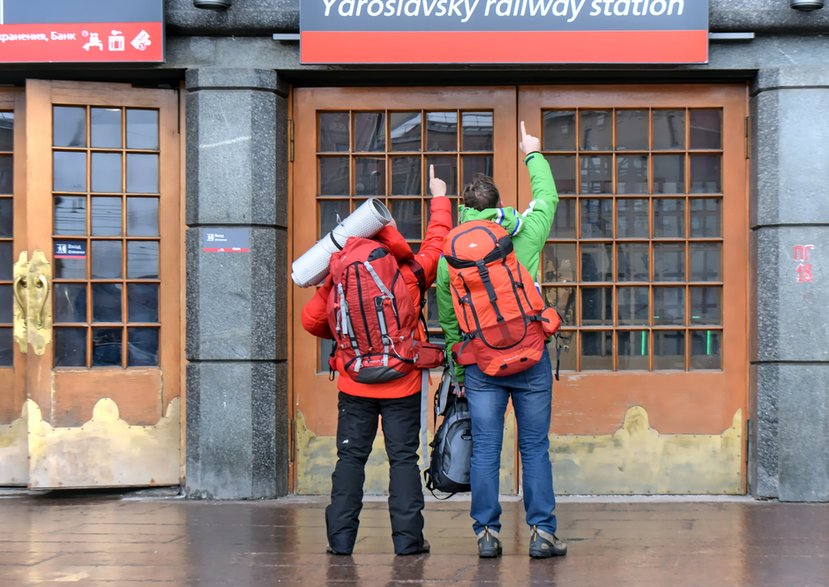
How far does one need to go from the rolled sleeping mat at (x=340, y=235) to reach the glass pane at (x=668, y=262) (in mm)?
2634

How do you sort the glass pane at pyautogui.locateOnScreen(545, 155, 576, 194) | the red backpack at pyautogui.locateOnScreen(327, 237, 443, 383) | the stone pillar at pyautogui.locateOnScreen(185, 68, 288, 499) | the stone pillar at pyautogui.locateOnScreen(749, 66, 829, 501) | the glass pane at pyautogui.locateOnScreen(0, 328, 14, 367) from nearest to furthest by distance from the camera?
the red backpack at pyautogui.locateOnScreen(327, 237, 443, 383) < the stone pillar at pyautogui.locateOnScreen(749, 66, 829, 501) < the stone pillar at pyautogui.locateOnScreen(185, 68, 288, 499) < the glass pane at pyautogui.locateOnScreen(545, 155, 576, 194) < the glass pane at pyautogui.locateOnScreen(0, 328, 14, 367)

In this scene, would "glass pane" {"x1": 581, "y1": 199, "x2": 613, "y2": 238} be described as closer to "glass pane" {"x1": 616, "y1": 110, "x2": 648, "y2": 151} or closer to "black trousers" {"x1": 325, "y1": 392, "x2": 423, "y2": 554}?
"glass pane" {"x1": 616, "y1": 110, "x2": 648, "y2": 151}

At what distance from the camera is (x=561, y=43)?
7.73 metres

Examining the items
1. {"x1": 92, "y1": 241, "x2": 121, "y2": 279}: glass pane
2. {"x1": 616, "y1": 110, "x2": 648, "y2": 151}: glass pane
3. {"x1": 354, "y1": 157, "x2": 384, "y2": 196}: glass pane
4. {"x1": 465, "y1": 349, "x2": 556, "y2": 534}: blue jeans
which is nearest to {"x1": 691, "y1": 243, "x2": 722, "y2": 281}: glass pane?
{"x1": 616, "y1": 110, "x2": 648, "y2": 151}: glass pane

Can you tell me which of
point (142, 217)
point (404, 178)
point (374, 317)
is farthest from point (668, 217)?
point (142, 217)

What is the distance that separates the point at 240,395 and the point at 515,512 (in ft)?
6.52

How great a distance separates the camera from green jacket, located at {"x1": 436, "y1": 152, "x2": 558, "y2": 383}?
609 centimetres

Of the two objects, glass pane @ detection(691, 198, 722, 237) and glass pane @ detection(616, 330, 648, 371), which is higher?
glass pane @ detection(691, 198, 722, 237)

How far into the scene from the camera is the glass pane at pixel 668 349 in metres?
8.13

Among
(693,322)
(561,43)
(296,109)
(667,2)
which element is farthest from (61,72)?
(693,322)

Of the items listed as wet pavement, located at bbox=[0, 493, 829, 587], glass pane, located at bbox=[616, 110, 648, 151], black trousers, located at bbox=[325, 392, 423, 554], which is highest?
glass pane, located at bbox=[616, 110, 648, 151]

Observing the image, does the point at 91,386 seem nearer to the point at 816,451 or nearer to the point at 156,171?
the point at 156,171

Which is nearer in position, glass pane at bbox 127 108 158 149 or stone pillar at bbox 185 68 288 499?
stone pillar at bbox 185 68 288 499

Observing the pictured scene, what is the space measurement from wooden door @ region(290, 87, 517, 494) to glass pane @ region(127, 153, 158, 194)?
986 mm
